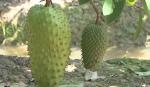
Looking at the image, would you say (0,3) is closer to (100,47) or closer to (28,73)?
(28,73)

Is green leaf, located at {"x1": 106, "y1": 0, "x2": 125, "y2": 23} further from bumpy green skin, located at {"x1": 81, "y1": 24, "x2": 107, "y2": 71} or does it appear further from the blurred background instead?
the blurred background

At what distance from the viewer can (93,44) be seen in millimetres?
2479

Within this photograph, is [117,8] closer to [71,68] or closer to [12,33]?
[71,68]

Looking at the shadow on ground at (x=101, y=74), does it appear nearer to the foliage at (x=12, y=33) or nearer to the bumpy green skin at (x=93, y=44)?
the bumpy green skin at (x=93, y=44)

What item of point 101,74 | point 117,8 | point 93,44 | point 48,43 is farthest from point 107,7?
point 101,74

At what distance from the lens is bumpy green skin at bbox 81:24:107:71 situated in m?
2.48

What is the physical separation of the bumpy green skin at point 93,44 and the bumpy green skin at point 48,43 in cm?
91

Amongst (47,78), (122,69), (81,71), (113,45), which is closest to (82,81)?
(81,71)

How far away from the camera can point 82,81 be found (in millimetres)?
3359

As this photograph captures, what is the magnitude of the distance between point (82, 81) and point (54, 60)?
6.05ft

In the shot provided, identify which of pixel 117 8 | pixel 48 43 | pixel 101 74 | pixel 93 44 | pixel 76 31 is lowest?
pixel 76 31

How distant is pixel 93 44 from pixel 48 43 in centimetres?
98

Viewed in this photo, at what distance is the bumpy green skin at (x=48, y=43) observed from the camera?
4.96 ft

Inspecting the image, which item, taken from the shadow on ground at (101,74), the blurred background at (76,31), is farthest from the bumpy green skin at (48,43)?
the blurred background at (76,31)
